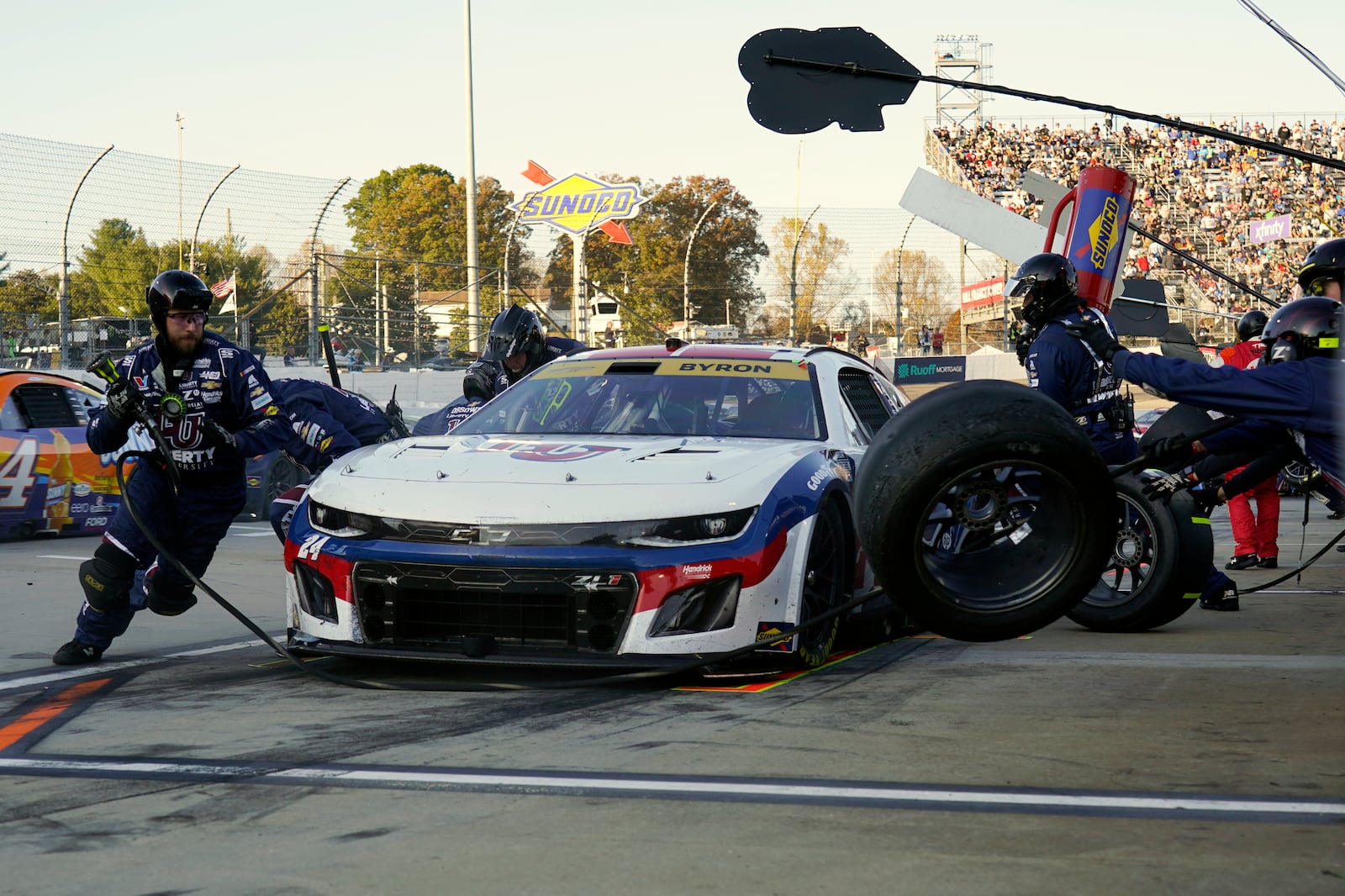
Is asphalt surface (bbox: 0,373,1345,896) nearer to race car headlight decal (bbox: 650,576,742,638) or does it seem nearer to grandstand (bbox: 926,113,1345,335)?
race car headlight decal (bbox: 650,576,742,638)

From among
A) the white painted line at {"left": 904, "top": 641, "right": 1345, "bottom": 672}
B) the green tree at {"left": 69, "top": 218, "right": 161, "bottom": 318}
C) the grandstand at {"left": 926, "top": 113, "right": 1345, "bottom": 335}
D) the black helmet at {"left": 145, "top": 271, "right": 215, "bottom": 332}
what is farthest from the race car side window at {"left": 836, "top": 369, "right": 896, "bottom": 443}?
the grandstand at {"left": 926, "top": 113, "right": 1345, "bottom": 335}

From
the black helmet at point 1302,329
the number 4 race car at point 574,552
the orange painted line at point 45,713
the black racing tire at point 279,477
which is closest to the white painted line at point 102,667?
the orange painted line at point 45,713

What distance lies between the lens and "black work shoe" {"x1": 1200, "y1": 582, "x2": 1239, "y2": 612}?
7953mm

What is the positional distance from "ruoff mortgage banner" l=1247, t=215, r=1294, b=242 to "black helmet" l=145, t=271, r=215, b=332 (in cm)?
1403

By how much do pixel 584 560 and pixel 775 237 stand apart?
23.0 m

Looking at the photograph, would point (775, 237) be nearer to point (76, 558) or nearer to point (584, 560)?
point (76, 558)

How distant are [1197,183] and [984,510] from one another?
42827 mm

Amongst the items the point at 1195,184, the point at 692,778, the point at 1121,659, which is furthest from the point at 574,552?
the point at 1195,184

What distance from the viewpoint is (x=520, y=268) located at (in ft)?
108

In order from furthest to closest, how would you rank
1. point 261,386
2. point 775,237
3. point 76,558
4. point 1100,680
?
point 775,237, point 76,558, point 261,386, point 1100,680

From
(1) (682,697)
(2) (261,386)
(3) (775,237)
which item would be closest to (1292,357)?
(1) (682,697)

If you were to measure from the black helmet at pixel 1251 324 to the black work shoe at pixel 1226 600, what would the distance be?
2848 millimetres

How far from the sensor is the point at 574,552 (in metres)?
5.14

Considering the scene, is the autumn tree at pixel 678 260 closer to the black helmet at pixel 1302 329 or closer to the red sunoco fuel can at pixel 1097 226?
the red sunoco fuel can at pixel 1097 226
